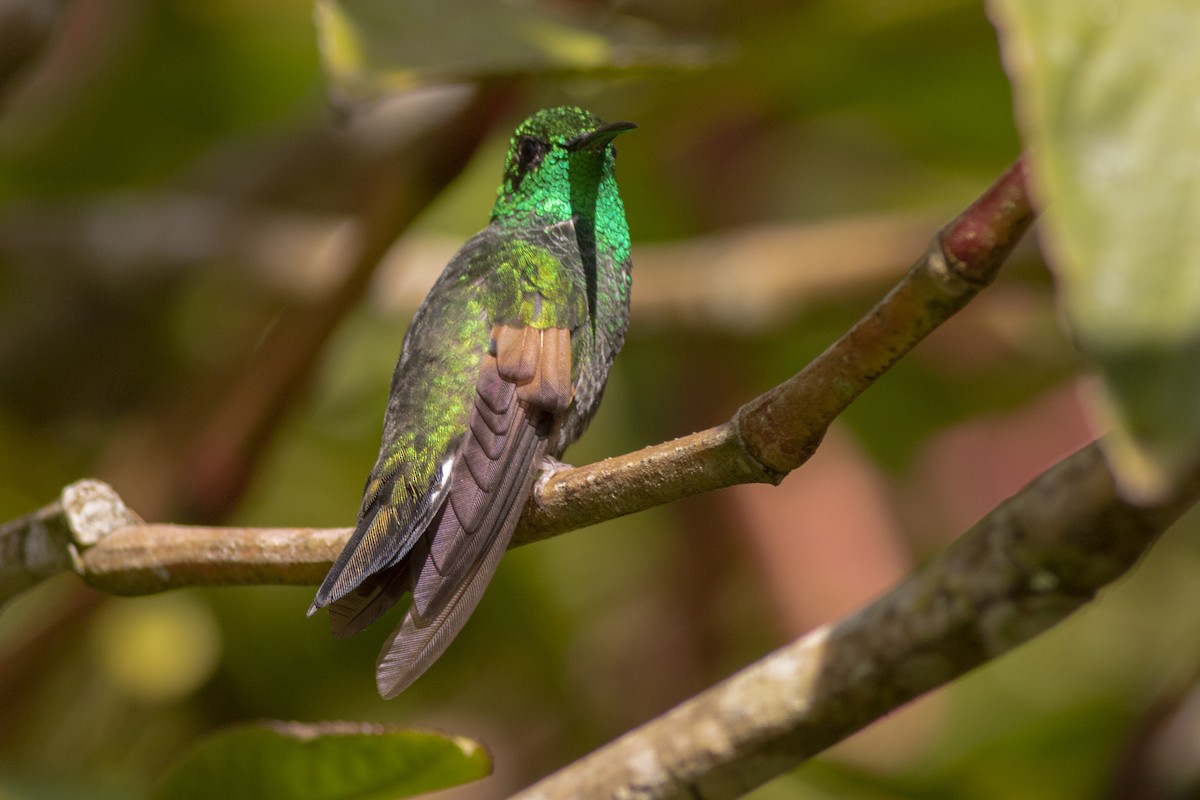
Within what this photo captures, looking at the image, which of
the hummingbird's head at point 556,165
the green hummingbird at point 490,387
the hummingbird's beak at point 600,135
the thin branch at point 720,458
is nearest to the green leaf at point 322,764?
the green hummingbird at point 490,387

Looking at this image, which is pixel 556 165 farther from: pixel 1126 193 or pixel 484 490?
pixel 1126 193

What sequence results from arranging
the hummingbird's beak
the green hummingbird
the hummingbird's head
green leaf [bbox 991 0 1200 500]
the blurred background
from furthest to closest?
the blurred background < the hummingbird's head < the hummingbird's beak < the green hummingbird < green leaf [bbox 991 0 1200 500]

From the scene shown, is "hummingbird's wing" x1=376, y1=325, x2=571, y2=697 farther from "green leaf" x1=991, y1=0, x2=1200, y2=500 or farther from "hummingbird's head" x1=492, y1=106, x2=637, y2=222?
"green leaf" x1=991, y1=0, x2=1200, y2=500

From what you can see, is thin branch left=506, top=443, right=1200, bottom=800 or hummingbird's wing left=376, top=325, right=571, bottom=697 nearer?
thin branch left=506, top=443, right=1200, bottom=800

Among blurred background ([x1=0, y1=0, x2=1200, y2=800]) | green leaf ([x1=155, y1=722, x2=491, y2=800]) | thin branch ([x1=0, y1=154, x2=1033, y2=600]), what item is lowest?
green leaf ([x1=155, y1=722, x2=491, y2=800])

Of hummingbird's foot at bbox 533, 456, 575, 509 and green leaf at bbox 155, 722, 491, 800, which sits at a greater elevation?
hummingbird's foot at bbox 533, 456, 575, 509

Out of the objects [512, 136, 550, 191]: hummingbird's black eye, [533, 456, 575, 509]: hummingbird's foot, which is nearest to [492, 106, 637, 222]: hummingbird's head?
[512, 136, 550, 191]: hummingbird's black eye

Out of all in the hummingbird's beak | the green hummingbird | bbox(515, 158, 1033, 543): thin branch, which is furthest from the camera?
the hummingbird's beak
